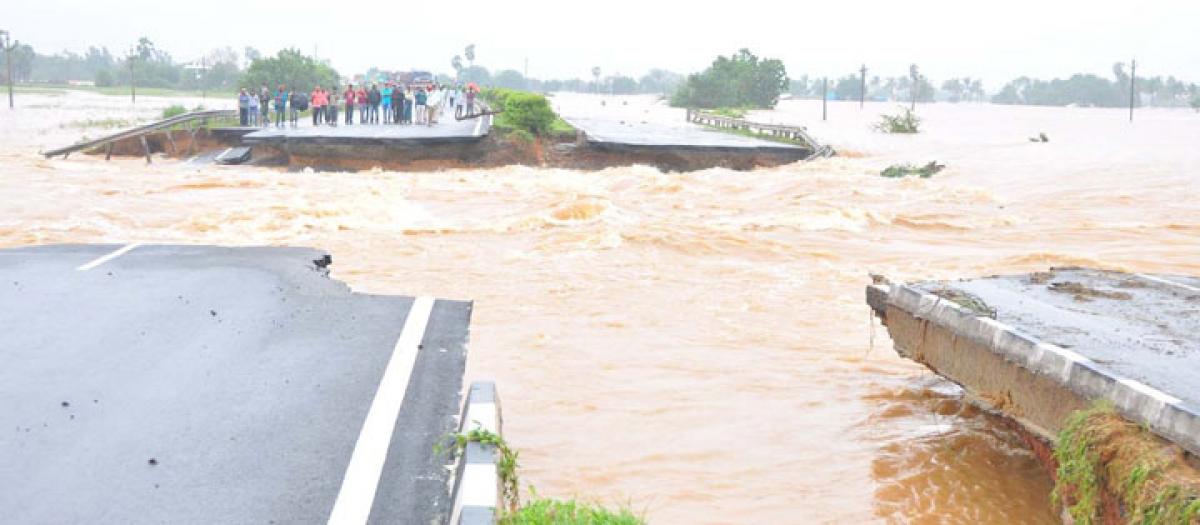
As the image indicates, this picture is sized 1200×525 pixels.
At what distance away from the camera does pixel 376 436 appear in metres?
4.52

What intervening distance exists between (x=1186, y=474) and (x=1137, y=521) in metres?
0.27

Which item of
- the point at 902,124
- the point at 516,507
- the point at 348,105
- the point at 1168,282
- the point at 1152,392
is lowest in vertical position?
the point at 516,507

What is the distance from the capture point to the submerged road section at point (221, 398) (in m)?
3.94

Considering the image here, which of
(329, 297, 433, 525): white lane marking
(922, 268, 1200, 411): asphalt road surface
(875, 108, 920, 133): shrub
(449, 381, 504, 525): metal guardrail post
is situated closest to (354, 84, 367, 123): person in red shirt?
(875, 108, 920, 133): shrub

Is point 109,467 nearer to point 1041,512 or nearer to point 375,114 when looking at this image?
point 1041,512

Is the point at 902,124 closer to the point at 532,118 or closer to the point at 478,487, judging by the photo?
the point at 532,118

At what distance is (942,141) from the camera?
4419 cm

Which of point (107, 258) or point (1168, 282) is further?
point (107, 258)

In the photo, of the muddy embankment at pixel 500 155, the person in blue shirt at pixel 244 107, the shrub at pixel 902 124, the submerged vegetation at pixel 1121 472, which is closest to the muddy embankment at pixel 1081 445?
the submerged vegetation at pixel 1121 472

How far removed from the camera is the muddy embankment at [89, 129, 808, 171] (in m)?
27.9

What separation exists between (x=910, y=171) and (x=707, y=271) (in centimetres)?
1561

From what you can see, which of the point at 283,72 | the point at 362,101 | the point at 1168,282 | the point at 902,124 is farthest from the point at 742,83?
the point at 1168,282

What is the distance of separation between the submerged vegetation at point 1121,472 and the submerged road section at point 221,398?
2.76 m

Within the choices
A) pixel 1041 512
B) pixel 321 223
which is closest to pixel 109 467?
pixel 1041 512
